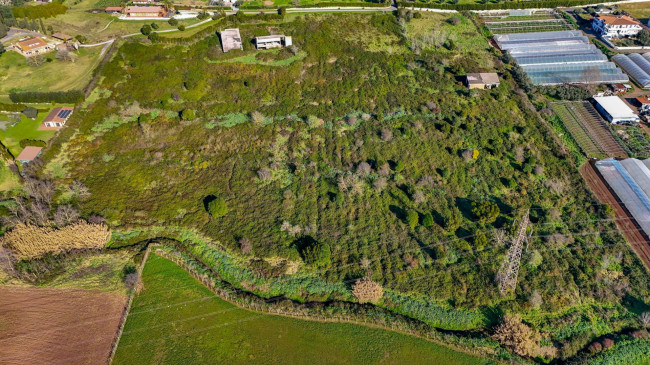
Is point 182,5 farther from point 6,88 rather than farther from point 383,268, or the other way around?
point 383,268

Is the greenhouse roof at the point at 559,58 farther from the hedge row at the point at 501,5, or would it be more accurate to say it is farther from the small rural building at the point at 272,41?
the small rural building at the point at 272,41

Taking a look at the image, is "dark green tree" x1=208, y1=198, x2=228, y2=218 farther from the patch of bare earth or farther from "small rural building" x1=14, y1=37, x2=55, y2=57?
"small rural building" x1=14, y1=37, x2=55, y2=57

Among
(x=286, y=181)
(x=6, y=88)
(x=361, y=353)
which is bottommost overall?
(x=361, y=353)

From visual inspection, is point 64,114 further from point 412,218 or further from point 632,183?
point 632,183

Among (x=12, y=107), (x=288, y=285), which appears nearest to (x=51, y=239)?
(x=288, y=285)

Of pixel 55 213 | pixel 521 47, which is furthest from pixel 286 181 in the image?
pixel 521 47

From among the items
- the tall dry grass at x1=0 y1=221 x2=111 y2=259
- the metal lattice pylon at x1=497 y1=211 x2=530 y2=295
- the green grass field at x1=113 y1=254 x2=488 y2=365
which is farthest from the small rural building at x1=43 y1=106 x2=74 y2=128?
the metal lattice pylon at x1=497 y1=211 x2=530 y2=295
